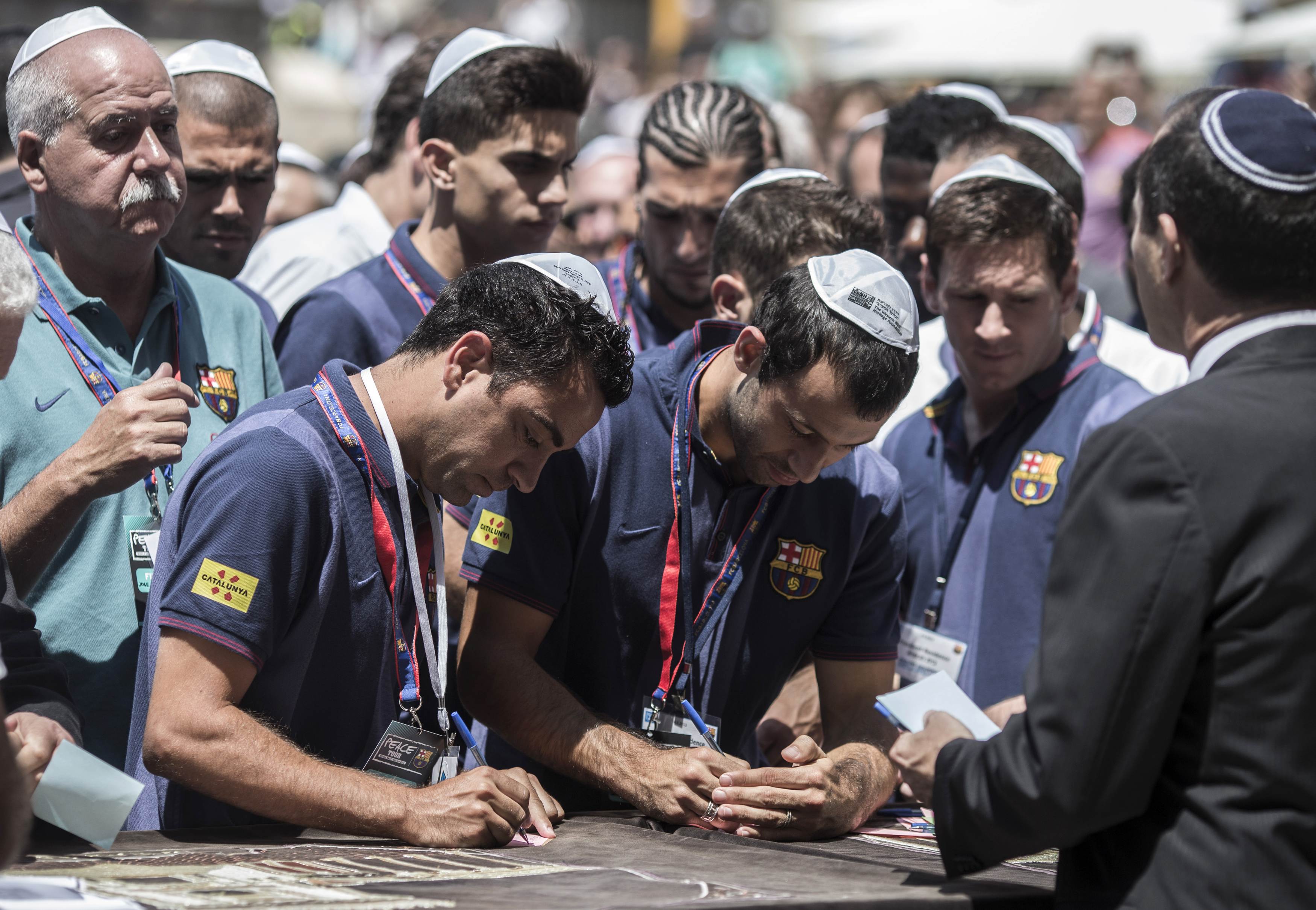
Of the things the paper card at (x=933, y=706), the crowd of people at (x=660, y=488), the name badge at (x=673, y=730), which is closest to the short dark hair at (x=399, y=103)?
the crowd of people at (x=660, y=488)

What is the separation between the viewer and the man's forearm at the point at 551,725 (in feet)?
9.73

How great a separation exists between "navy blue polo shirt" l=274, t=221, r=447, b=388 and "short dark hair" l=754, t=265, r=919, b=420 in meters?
1.25

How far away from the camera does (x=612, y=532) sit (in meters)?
3.16

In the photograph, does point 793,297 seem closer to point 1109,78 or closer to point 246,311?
point 246,311

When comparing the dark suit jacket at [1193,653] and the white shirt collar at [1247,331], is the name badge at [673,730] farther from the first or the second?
the white shirt collar at [1247,331]

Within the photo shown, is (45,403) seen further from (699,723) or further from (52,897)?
(699,723)

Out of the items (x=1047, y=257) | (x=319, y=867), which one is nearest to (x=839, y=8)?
(x=1047, y=257)

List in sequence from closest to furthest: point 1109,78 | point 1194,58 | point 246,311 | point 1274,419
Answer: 1. point 1274,419
2. point 246,311
3. point 1109,78
4. point 1194,58

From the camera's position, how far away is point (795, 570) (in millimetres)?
3275

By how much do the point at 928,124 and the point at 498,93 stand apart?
6.50ft

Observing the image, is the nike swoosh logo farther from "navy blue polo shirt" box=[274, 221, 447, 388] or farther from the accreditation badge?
"navy blue polo shirt" box=[274, 221, 447, 388]

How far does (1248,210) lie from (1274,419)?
0.34 metres

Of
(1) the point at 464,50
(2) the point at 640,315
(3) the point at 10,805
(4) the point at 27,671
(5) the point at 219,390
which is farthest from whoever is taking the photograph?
(2) the point at 640,315

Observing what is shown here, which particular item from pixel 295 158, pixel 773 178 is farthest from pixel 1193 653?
pixel 295 158
